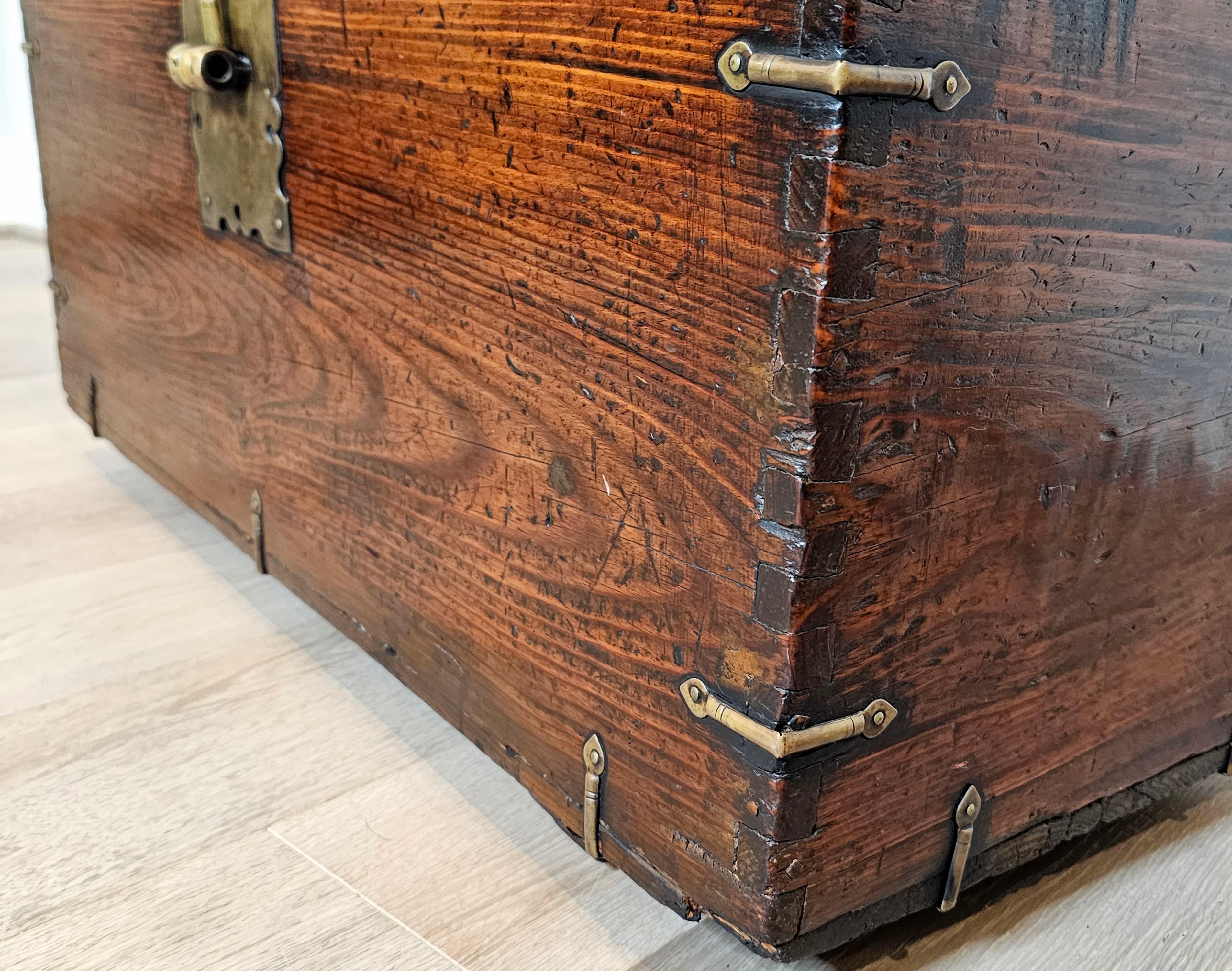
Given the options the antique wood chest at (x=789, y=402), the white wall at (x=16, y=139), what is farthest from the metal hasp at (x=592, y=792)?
the white wall at (x=16, y=139)

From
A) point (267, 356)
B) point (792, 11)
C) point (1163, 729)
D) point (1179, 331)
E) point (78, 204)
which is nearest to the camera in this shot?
point (792, 11)

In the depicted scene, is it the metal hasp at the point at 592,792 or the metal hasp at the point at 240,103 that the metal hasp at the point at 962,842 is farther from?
the metal hasp at the point at 240,103

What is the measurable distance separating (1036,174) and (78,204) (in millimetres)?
1176

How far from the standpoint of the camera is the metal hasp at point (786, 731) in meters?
0.62

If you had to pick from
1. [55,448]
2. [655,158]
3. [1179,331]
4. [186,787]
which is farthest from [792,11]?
[55,448]

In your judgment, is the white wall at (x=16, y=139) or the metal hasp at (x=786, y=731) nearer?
Answer: the metal hasp at (x=786, y=731)

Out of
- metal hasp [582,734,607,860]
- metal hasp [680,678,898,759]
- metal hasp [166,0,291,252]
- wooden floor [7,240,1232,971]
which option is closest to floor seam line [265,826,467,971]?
wooden floor [7,240,1232,971]

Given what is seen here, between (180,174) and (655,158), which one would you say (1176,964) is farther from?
(180,174)

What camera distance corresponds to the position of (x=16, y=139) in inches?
137

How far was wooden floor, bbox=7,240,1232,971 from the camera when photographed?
76cm

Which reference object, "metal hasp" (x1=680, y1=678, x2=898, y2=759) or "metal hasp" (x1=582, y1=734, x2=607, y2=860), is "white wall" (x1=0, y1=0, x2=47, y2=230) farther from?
"metal hasp" (x1=680, y1=678, x2=898, y2=759)

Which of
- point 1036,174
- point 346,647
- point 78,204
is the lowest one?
point 346,647

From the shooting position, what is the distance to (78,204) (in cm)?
140

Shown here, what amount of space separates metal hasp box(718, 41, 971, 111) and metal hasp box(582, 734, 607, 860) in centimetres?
42
